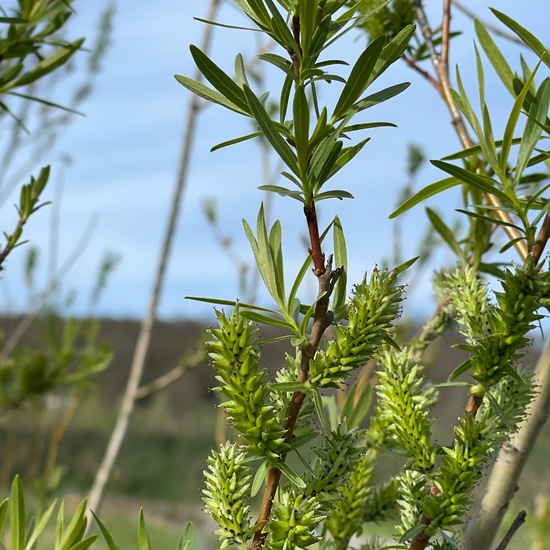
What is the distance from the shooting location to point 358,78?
Answer: 0.98 ft

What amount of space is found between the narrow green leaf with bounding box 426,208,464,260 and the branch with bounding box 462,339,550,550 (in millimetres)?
112

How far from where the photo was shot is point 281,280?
12.5 inches

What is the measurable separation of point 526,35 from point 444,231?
21 centimetres

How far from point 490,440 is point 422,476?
45 millimetres

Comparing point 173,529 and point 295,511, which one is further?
point 173,529

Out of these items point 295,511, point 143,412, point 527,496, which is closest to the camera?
point 295,511

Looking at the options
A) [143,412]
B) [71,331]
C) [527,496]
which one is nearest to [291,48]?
[71,331]

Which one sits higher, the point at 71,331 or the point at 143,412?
the point at 71,331

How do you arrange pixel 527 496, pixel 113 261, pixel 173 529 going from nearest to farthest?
pixel 113 261 → pixel 173 529 → pixel 527 496

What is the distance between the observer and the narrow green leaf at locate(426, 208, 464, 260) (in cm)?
55

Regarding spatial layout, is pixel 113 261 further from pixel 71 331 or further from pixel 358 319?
pixel 358 319

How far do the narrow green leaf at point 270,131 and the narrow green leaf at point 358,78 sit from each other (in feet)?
0.10

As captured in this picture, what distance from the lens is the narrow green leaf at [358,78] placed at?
29 centimetres

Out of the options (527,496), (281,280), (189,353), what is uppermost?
(281,280)
